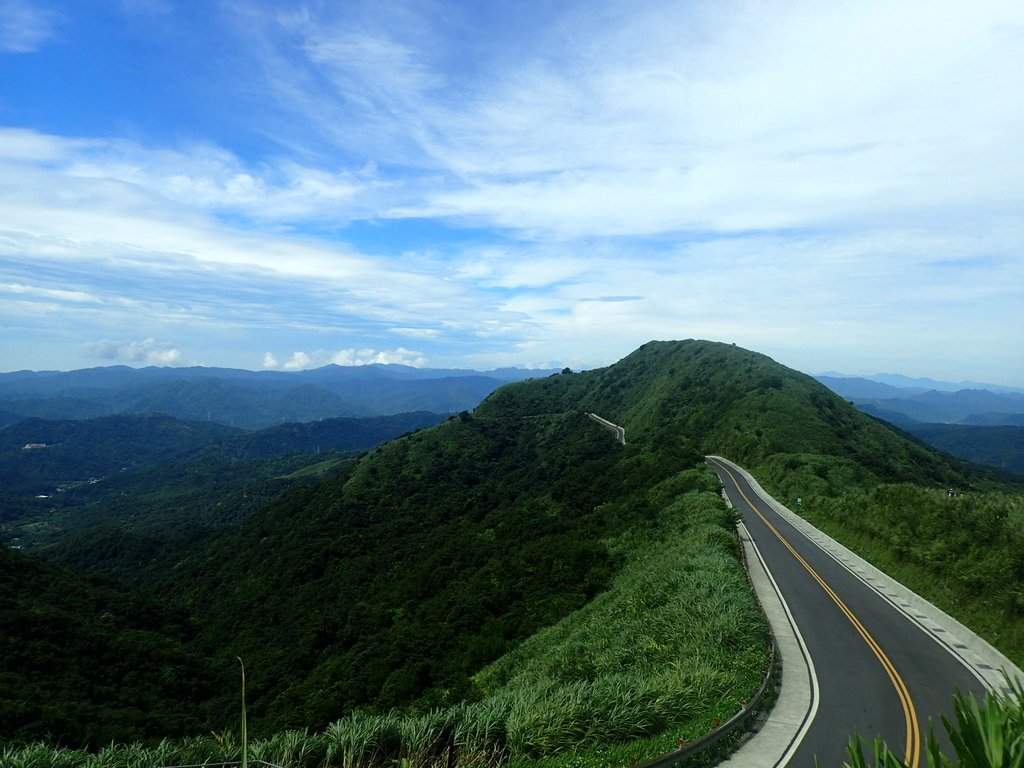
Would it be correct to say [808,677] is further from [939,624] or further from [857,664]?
[939,624]

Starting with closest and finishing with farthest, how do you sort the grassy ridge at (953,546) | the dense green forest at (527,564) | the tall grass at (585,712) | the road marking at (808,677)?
the tall grass at (585,712), the road marking at (808,677), the dense green forest at (527,564), the grassy ridge at (953,546)

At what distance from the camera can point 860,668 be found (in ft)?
63.8

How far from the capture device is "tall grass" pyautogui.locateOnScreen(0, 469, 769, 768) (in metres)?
13.2

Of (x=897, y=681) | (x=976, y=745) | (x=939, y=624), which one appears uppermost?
(x=976, y=745)

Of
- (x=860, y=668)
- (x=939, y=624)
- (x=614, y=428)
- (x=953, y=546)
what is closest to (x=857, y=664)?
(x=860, y=668)

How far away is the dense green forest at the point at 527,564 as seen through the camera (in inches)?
787

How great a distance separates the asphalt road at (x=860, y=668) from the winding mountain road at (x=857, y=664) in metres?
0.04

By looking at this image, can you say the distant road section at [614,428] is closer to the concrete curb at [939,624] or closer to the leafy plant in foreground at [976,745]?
the concrete curb at [939,624]

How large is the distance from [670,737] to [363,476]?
11492cm

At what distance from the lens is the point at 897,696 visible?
57.8 feet

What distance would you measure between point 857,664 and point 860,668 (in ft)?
1.07

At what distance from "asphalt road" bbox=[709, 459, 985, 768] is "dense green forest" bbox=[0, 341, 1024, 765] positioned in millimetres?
2354

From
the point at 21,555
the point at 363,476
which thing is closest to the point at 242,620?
the point at 21,555

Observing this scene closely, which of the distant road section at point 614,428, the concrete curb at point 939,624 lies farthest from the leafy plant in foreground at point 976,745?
the distant road section at point 614,428
